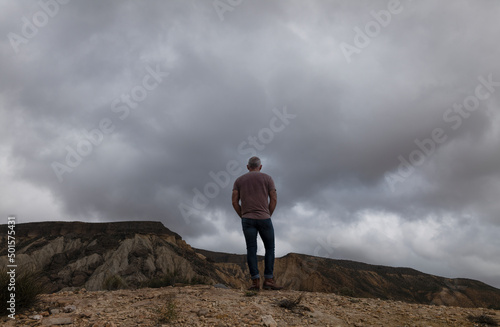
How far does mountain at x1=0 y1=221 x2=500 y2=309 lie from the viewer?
32750mm

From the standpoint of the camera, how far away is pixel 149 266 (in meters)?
39.1

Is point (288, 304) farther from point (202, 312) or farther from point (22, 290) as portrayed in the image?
point (22, 290)

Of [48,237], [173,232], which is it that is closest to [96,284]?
[48,237]

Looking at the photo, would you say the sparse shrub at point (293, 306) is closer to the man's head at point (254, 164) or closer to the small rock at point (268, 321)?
the small rock at point (268, 321)

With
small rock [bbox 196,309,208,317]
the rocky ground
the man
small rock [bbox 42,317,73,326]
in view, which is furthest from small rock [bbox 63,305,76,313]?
the man

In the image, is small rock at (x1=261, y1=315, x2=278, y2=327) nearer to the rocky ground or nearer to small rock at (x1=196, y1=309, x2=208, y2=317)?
the rocky ground

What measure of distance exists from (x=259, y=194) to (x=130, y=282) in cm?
3444

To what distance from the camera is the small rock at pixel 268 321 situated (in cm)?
362

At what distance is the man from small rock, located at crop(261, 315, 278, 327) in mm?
1678

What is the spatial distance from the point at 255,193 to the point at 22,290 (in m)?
3.96

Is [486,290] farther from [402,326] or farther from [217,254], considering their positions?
[217,254]

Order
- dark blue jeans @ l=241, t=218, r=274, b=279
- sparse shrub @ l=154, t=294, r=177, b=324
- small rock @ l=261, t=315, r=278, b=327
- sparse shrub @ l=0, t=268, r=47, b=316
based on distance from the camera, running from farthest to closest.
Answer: dark blue jeans @ l=241, t=218, r=274, b=279, sparse shrub @ l=0, t=268, r=47, b=316, sparse shrub @ l=154, t=294, r=177, b=324, small rock @ l=261, t=315, r=278, b=327

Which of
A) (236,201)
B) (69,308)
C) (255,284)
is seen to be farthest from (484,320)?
(69,308)

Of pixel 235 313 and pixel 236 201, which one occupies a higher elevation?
pixel 236 201
